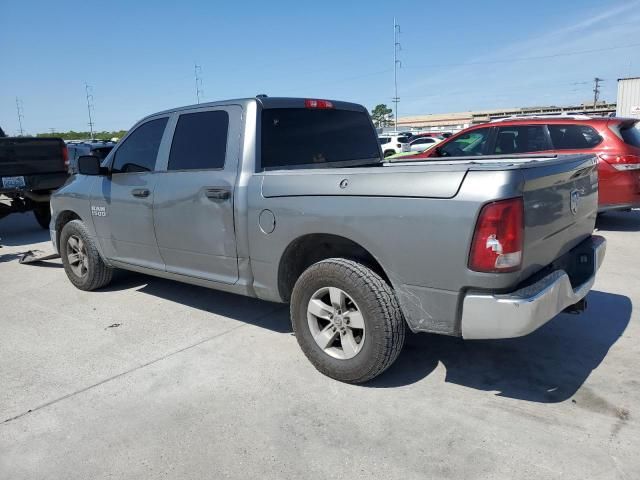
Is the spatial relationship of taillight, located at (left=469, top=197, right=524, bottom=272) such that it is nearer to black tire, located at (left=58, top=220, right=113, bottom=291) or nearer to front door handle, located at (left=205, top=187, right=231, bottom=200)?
front door handle, located at (left=205, top=187, right=231, bottom=200)

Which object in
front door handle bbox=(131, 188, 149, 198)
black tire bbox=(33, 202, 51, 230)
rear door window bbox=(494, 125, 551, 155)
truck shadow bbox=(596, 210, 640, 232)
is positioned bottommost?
truck shadow bbox=(596, 210, 640, 232)

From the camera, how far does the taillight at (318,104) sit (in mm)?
4219

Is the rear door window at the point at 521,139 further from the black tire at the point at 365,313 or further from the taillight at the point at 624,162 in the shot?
the black tire at the point at 365,313

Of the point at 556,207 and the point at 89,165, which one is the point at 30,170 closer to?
the point at 89,165

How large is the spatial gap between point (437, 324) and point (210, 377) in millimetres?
1621

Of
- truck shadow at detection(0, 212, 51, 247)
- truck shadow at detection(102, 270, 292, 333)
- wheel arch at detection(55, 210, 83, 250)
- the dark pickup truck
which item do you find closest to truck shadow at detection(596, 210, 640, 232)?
truck shadow at detection(102, 270, 292, 333)

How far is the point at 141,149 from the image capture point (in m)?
4.75

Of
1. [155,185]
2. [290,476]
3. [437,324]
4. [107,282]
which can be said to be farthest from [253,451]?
[107,282]

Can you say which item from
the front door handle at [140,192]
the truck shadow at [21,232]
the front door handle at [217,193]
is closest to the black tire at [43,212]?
the truck shadow at [21,232]

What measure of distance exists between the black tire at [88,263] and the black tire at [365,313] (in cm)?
294

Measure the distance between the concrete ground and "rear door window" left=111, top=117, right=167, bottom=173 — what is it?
1410mm

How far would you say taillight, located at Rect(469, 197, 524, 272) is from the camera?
8.41 feet

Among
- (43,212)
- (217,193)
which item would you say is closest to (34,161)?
(43,212)

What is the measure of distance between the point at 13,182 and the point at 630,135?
32.0 feet
